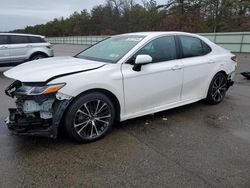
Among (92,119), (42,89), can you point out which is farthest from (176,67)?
(42,89)

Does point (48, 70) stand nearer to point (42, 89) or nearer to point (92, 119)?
point (42, 89)

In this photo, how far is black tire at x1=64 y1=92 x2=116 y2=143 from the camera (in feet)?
11.5

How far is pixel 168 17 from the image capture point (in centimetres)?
4341

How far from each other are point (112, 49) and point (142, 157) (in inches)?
79.2

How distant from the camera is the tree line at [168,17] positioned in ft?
115

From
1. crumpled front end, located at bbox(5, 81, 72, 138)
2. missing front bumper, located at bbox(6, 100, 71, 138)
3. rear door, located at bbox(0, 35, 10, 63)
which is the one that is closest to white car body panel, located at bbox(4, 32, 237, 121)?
crumpled front end, located at bbox(5, 81, 72, 138)

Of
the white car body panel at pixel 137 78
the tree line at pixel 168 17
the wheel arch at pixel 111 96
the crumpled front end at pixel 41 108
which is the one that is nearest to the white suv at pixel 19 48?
the white car body panel at pixel 137 78

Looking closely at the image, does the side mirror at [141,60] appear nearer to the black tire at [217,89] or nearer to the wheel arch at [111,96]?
the wheel arch at [111,96]

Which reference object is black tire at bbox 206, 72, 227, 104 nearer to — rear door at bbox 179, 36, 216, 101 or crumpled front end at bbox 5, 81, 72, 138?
rear door at bbox 179, 36, 216, 101

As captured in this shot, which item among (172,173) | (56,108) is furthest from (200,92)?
(56,108)

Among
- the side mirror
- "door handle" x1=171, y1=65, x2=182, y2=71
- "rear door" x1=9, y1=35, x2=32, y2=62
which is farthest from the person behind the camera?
"rear door" x1=9, y1=35, x2=32, y2=62

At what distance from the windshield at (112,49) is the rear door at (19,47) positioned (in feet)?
21.7

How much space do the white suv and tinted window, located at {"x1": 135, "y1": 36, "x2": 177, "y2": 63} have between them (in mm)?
7729

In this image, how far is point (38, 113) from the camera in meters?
3.43
